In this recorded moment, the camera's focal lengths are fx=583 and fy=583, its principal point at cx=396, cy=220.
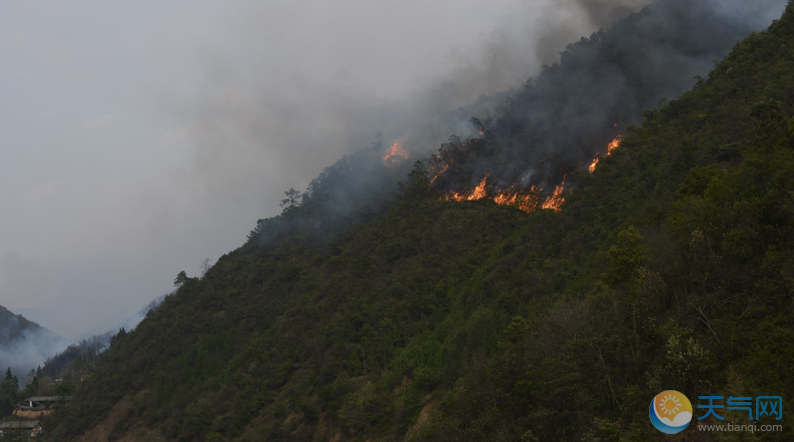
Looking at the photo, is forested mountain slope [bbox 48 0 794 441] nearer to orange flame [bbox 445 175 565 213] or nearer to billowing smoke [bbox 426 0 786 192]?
orange flame [bbox 445 175 565 213]

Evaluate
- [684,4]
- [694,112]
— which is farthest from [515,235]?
[684,4]

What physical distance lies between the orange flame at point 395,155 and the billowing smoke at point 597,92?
1279 centimetres

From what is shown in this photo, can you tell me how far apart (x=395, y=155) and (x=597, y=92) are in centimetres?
3541

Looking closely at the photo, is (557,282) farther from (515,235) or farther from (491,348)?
(515,235)

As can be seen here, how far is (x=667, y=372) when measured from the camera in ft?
74.8

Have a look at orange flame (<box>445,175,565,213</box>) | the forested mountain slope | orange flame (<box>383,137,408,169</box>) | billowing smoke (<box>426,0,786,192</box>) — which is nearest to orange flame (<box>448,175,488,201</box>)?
orange flame (<box>445,175,565,213</box>)

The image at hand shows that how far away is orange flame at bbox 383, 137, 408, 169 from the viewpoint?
10231 centimetres

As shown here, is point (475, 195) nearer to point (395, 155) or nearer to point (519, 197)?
point (519, 197)

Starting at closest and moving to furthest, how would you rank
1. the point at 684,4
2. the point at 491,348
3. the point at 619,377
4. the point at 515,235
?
the point at 619,377, the point at 491,348, the point at 515,235, the point at 684,4

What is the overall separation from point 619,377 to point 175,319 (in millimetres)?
73032

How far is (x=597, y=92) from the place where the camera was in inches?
3514

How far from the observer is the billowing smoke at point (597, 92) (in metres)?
81.6

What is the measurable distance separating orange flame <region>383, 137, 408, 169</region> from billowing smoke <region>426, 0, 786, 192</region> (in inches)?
503

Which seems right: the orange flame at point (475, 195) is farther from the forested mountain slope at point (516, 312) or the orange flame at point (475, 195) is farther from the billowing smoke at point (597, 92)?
the forested mountain slope at point (516, 312)
